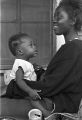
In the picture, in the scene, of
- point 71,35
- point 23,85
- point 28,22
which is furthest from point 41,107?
point 28,22

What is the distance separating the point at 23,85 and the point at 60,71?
0.76 m

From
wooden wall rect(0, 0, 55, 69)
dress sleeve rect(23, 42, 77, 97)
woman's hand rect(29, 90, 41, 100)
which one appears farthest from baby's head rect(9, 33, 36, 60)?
dress sleeve rect(23, 42, 77, 97)

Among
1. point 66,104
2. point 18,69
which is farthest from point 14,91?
point 66,104

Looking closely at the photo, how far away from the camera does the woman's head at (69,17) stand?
9.32 feet

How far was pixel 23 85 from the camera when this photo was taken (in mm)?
3342

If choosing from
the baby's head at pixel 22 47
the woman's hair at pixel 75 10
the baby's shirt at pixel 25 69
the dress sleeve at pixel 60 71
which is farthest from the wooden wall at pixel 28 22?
the dress sleeve at pixel 60 71

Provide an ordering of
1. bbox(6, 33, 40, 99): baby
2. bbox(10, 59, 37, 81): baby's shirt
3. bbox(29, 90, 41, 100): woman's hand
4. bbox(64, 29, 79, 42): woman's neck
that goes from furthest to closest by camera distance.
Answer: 1. bbox(10, 59, 37, 81): baby's shirt
2. bbox(6, 33, 40, 99): baby
3. bbox(29, 90, 41, 100): woman's hand
4. bbox(64, 29, 79, 42): woman's neck

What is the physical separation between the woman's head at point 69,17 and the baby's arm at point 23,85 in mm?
583

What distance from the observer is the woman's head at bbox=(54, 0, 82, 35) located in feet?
9.32

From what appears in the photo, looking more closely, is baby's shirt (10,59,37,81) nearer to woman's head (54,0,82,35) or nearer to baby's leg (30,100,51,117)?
baby's leg (30,100,51,117)

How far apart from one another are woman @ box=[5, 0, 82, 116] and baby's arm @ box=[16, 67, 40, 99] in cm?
26

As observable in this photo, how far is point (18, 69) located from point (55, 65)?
35.3 inches

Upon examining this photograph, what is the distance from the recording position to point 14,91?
11.5 feet

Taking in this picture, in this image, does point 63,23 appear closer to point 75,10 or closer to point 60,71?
point 75,10
